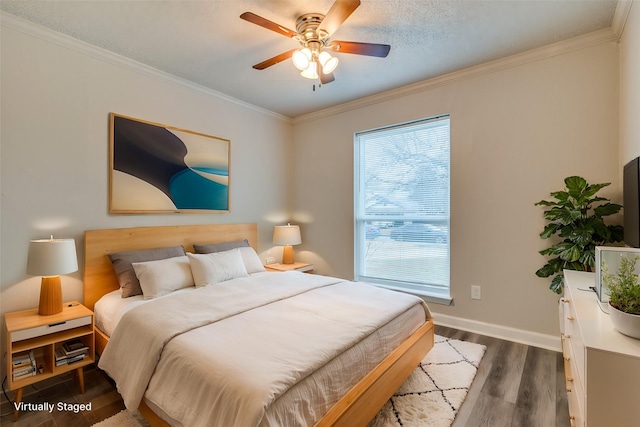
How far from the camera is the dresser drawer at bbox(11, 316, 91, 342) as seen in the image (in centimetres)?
187

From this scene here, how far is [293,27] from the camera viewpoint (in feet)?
Result: 7.48

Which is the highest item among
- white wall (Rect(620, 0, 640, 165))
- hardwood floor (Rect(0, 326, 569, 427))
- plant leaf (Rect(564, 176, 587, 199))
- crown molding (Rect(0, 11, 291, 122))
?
crown molding (Rect(0, 11, 291, 122))

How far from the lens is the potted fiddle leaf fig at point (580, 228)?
2.16m

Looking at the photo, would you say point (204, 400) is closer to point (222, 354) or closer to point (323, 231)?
point (222, 354)

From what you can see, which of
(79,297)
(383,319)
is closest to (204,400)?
(383,319)

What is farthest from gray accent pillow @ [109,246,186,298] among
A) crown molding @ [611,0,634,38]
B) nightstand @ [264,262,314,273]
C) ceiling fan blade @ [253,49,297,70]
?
crown molding @ [611,0,634,38]

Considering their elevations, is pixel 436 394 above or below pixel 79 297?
below

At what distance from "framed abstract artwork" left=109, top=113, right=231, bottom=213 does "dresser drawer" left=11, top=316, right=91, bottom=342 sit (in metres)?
1.00

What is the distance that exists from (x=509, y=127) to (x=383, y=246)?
6.06 feet

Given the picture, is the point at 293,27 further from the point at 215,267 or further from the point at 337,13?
the point at 215,267

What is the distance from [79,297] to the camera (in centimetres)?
248

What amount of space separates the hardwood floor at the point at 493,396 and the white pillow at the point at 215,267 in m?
0.97

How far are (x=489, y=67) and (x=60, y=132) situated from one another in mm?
3833

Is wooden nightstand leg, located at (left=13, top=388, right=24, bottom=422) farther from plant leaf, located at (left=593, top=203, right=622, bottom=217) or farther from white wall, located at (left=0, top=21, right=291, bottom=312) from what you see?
plant leaf, located at (left=593, top=203, right=622, bottom=217)
